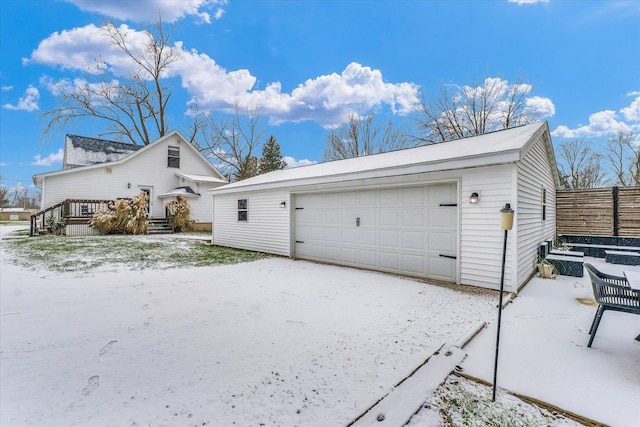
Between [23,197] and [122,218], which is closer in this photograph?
[122,218]

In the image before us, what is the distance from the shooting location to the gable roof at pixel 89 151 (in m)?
15.9

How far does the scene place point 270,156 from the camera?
3114 centimetres

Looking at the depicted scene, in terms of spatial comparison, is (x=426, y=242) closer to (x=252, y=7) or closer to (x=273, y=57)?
(x=252, y=7)

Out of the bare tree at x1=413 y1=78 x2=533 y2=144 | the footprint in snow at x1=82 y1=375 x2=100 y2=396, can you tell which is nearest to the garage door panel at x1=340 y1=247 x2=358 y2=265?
the footprint in snow at x1=82 y1=375 x2=100 y2=396

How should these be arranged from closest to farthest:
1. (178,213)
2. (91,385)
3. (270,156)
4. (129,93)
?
(91,385) → (178,213) → (129,93) → (270,156)

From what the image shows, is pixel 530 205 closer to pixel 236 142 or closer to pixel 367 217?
pixel 367 217

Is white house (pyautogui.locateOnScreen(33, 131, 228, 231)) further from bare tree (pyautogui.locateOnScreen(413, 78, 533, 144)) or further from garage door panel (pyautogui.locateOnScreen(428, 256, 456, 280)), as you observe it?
garage door panel (pyautogui.locateOnScreen(428, 256, 456, 280))

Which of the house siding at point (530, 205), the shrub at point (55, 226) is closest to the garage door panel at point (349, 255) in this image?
the house siding at point (530, 205)

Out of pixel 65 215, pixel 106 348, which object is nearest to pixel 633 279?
pixel 106 348

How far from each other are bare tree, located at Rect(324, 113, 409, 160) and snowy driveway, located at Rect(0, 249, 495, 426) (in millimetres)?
18047

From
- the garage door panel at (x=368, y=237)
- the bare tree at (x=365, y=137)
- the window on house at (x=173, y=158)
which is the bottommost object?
the garage door panel at (x=368, y=237)

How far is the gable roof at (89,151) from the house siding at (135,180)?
5.06ft

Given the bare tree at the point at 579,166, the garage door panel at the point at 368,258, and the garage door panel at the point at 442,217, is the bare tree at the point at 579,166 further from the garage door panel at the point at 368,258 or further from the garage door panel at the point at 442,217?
the garage door panel at the point at 368,258

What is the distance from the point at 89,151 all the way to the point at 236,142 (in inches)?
488
